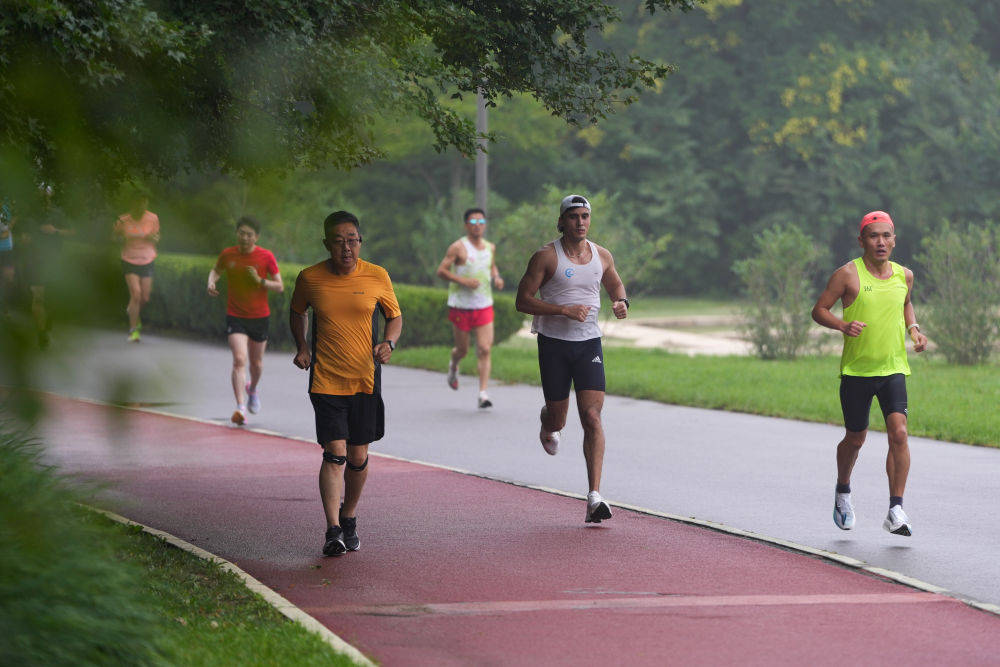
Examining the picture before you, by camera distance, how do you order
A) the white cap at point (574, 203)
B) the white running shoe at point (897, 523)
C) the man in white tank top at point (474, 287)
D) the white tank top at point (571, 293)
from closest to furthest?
the white running shoe at point (897, 523) → the white cap at point (574, 203) → the white tank top at point (571, 293) → the man in white tank top at point (474, 287)

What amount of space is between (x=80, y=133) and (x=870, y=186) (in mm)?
48077

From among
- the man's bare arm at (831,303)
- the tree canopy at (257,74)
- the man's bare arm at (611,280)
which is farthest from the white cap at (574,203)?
the man's bare arm at (831,303)

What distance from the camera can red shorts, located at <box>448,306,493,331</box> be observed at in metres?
14.8

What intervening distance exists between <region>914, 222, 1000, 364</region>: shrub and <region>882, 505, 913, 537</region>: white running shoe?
42.2ft

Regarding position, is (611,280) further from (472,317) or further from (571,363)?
(472,317)

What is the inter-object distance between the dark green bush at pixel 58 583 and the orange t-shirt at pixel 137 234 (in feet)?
3.35

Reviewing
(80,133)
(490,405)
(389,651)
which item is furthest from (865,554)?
(490,405)

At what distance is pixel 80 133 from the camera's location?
2.39m

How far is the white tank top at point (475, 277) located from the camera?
1483cm

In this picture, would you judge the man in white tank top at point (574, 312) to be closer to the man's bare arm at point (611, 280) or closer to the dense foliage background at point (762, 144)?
the man's bare arm at point (611, 280)

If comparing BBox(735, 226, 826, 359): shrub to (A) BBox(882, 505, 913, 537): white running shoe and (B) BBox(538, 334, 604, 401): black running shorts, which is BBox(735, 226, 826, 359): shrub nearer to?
(B) BBox(538, 334, 604, 401): black running shorts

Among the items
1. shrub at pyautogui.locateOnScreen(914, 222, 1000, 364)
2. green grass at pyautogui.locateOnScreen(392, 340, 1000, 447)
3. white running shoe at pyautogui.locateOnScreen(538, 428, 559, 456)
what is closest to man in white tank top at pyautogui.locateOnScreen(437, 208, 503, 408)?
green grass at pyautogui.locateOnScreen(392, 340, 1000, 447)

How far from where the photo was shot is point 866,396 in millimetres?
8023

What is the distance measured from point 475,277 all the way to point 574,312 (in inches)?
260
